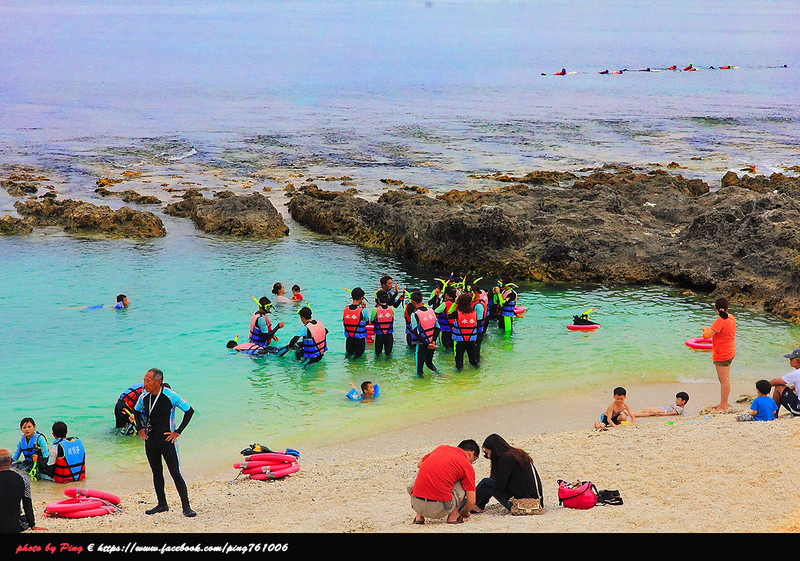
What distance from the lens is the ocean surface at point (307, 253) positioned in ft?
47.0

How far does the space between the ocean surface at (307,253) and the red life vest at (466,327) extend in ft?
2.41

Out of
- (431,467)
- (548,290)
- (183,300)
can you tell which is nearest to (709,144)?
(548,290)

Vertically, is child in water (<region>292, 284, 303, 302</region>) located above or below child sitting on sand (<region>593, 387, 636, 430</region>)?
above

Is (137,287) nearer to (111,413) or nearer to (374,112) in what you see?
(111,413)

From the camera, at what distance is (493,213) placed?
22781mm

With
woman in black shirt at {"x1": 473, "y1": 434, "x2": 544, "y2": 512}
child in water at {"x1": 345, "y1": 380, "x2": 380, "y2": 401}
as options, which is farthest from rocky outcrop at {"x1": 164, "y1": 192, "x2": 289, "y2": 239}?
woman in black shirt at {"x1": 473, "y1": 434, "x2": 544, "y2": 512}

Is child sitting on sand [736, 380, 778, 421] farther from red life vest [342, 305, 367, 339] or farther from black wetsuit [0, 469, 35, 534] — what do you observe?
black wetsuit [0, 469, 35, 534]

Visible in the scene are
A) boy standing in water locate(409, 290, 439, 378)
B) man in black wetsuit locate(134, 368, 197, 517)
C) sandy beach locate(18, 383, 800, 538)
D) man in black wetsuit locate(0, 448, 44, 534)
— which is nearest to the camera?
man in black wetsuit locate(0, 448, 44, 534)

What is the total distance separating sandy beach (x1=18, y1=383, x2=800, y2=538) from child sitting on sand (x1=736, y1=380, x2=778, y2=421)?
0.21m

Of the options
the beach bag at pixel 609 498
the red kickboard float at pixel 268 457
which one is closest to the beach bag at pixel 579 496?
the beach bag at pixel 609 498

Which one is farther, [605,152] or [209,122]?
[209,122]

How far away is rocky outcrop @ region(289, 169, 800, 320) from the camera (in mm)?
19969

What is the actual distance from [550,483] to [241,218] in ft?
63.3
